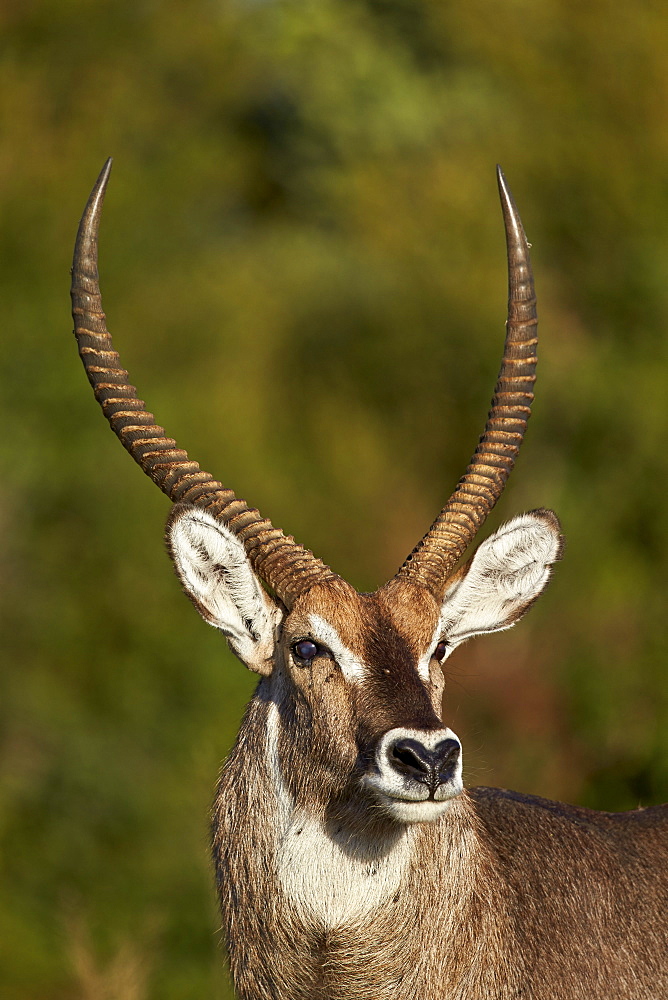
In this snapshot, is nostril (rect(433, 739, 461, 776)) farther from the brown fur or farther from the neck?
the neck

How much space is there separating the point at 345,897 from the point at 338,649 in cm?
81

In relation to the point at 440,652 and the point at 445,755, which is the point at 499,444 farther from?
the point at 445,755

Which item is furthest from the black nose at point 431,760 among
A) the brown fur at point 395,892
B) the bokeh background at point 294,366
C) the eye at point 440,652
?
the bokeh background at point 294,366

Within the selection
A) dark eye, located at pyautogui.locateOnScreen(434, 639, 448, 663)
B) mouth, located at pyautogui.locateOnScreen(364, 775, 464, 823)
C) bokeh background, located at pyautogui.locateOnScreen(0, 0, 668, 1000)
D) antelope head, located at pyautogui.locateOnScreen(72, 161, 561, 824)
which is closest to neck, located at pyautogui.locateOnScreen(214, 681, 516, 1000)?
antelope head, located at pyautogui.locateOnScreen(72, 161, 561, 824)

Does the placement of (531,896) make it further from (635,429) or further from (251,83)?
(251,83)

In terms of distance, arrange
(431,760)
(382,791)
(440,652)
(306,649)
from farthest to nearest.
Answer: (440,652) → (306,649) → (382,791) → (431,760)

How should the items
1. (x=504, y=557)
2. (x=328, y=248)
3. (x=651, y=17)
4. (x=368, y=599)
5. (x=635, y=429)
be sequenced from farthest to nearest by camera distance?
(x=328, y=248), (x=651, y=17), (x=635, y=429), (x=504, y=557), (x=368, y=599)

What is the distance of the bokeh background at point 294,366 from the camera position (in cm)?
1387

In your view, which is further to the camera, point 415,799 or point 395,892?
point 395,892

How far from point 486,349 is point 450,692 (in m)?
6.76

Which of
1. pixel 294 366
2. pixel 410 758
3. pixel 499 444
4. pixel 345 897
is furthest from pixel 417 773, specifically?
pixel 294 366

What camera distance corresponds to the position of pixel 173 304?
17.7m

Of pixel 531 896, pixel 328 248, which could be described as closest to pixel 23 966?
pixel 531 896

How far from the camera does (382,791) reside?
13.8 feet
